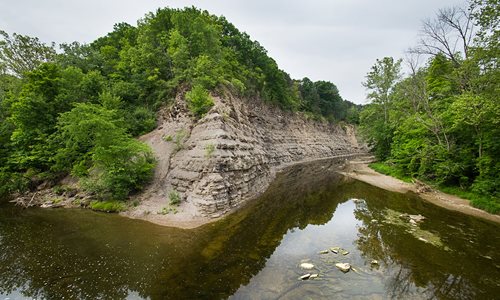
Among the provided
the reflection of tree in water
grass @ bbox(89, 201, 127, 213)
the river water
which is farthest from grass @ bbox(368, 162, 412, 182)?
grass @ bbox(89, 201, 127, 213)

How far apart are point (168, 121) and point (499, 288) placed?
24592 mm

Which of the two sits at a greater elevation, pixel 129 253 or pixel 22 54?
pixel 22 54

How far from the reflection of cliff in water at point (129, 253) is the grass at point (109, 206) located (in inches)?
32.1

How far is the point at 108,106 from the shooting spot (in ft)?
66.2

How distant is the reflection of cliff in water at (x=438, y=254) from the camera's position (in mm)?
7227

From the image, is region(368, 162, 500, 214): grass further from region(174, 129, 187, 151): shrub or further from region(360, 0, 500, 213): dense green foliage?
region(174, 129, 187, 151): shrub

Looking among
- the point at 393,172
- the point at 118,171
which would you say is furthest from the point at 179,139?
the point at 393,172

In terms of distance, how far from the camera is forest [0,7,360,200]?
1597 centimetres

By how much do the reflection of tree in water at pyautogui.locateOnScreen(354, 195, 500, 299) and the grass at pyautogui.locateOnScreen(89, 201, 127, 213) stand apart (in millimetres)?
15346

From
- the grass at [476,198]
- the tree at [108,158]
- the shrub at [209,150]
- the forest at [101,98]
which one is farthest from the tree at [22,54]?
the grass at [476,198]

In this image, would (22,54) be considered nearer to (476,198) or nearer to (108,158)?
(108,158)

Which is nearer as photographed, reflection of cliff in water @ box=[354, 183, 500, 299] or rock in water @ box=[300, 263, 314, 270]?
reflection of cliff in water @ box=[354, 183, 500, 299]

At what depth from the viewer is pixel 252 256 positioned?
9234 millimetres

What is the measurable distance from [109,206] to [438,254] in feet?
63.4
